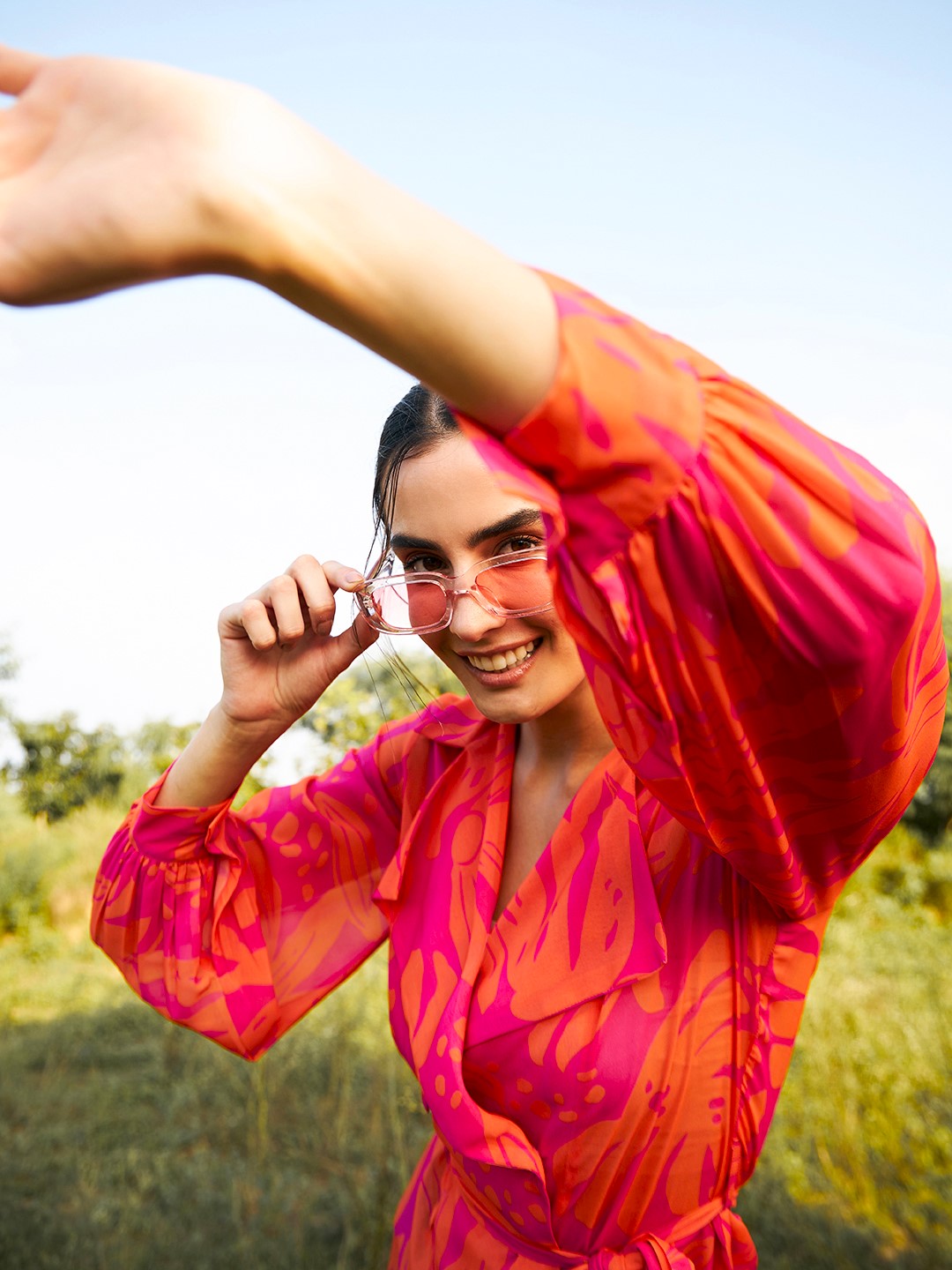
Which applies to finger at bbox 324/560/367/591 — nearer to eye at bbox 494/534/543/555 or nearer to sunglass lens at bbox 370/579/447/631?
sunglass lens at bbox 370/579/447/631

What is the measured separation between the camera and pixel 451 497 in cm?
161

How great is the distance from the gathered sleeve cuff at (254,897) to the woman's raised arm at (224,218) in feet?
4.48

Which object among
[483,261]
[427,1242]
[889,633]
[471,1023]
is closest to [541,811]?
[471,1023]

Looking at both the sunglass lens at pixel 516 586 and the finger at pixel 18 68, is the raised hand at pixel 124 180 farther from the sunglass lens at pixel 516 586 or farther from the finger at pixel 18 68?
the sunglass lens at pixel 516 586

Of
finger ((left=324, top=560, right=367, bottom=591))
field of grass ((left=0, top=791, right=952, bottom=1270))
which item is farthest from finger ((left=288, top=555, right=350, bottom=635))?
field of grass ((left=0, top=791, right=952, bottom=1270))

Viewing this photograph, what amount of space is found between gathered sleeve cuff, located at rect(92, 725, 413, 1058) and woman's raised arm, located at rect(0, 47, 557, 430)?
1.37m

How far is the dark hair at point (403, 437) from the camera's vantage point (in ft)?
5.54

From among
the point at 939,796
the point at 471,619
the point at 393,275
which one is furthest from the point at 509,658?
Result: the point at 939,796

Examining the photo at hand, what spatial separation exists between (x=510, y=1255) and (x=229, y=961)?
0.74 m

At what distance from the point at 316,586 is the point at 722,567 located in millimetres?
1119

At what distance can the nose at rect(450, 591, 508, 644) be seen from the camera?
158 centimetres

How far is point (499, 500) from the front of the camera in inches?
62.4

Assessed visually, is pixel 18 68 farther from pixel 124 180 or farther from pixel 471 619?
pixel 471 619

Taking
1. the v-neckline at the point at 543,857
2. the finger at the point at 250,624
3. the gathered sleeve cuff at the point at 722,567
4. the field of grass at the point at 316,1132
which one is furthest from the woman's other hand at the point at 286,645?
the field of grass at the point at 316,1132
